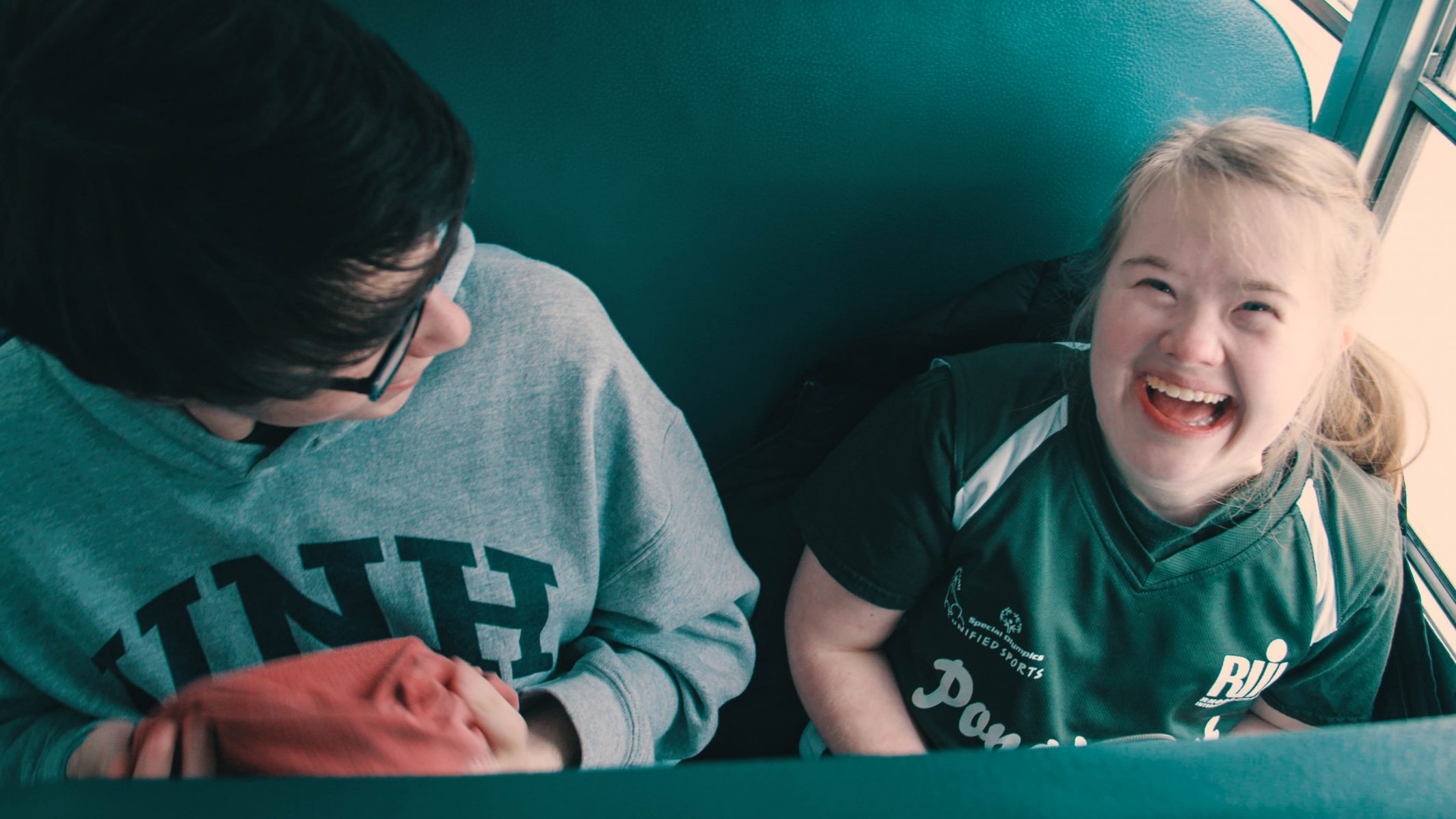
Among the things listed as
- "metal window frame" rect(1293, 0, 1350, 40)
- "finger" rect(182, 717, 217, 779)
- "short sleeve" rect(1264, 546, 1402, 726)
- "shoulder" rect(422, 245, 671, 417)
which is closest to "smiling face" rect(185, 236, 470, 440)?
"shoulder" rect(422, 245, 671, 417)

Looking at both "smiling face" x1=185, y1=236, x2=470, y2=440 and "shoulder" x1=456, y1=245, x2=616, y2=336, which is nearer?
"smiling face" x1=185, y1=236, x2=470, y2=440

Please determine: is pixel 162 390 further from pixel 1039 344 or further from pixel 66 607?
pixel 1039 344

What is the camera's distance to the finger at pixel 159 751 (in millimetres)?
665

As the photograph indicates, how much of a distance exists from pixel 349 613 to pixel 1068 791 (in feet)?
2.98

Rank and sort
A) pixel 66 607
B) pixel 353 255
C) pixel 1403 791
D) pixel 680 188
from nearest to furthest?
pixel 1403 791 < pixel 353 255 < pixel 66 607 < pixel 680 188

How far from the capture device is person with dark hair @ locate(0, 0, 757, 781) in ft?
1.88

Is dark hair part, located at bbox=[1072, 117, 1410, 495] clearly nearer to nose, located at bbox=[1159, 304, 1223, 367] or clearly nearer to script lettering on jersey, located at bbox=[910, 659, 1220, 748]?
nose, located at bbox=[1159, 304, 1223, 367]

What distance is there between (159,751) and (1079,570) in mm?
978

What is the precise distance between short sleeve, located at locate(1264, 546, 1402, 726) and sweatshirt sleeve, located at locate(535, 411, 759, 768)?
0.72m

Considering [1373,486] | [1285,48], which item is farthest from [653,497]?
[1285,48]

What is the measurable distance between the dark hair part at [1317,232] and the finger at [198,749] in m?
1.07

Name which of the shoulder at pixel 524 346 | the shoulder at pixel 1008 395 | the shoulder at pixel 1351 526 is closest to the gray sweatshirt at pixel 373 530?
the shoulder at pixel 524 346

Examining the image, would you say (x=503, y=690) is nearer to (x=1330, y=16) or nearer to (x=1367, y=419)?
(x=1367, y=419)

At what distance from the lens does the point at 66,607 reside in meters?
0.93
